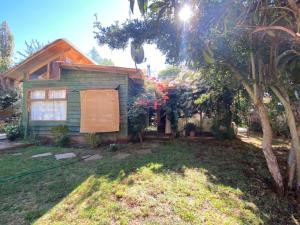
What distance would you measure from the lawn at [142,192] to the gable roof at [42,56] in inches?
168

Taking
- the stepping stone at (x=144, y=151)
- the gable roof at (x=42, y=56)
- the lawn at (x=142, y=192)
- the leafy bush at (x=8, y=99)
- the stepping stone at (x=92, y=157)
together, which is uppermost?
the gable roof at (x=42, y=56)

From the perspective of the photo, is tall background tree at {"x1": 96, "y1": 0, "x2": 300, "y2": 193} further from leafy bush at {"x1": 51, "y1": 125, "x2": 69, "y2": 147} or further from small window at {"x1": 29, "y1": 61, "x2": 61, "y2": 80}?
leafy bush at {"x1": 51, "y1": 125, "x2": 69, "y2": 147}

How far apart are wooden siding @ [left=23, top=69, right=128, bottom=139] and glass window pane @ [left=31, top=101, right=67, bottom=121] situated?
0.20 m

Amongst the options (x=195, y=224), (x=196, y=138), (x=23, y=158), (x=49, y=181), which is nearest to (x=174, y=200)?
(x=195, y=224)

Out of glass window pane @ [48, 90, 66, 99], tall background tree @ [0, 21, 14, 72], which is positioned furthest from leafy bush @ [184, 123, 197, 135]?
tall background tree @ [0, 21, 14, 72]

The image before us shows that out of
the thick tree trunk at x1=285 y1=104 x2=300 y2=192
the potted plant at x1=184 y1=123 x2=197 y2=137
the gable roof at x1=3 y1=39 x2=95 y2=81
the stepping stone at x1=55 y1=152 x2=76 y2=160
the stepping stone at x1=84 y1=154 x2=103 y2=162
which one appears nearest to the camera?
the thick tree trunk at x1=285 y1=104 x2=300 y2=192

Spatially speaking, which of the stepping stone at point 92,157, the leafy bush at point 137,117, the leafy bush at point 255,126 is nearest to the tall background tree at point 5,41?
the leafy bush at point 137,117

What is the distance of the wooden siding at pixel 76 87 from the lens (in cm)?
836

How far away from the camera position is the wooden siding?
329 inches

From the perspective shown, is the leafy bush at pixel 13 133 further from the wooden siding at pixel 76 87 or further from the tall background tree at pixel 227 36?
the tall background tree at pixel 227 36

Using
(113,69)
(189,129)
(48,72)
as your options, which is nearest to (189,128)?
(189,129)

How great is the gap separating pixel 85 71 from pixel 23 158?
382 centimetres

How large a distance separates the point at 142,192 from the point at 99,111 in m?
4.91

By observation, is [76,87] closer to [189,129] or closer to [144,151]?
[144,151]
